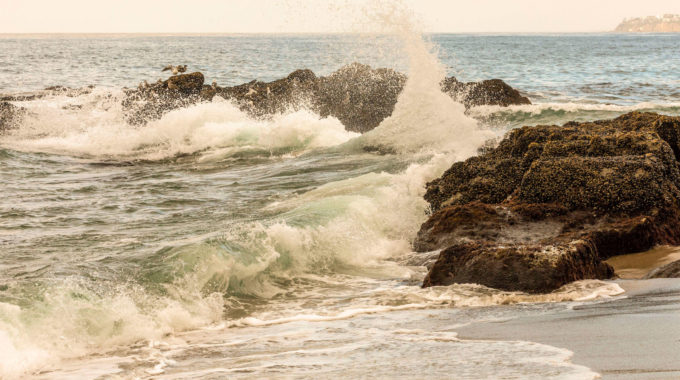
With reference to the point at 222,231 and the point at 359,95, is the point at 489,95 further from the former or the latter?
the point at 222,231

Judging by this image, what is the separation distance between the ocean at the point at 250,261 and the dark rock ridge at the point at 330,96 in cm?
289

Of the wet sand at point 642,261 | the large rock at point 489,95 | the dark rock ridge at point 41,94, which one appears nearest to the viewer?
the wet sand at point 642,261

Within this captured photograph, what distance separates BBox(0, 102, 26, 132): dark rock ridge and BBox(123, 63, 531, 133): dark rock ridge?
2699 mm

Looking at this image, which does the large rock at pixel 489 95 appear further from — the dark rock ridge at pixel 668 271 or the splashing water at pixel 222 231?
the dark rock ridge at pixel 668 271

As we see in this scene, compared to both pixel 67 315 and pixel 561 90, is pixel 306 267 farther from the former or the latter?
pixel 561 90

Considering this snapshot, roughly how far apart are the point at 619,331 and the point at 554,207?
3379 millimetres

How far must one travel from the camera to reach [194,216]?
9.57 meters

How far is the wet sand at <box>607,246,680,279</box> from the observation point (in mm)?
6297

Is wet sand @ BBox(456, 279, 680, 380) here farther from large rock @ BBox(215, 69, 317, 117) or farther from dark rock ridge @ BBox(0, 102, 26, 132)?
dark rock ridge @ BBox(0, 102, 26, 132)

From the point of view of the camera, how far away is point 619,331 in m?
4.20

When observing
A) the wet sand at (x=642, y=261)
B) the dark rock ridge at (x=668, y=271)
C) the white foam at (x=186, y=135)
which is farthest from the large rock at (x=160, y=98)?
the dark rock ridge at (x=668, y=271)

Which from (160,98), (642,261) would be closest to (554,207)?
(642,261)

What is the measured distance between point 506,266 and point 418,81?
9994mm

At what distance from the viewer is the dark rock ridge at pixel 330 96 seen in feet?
65.6
